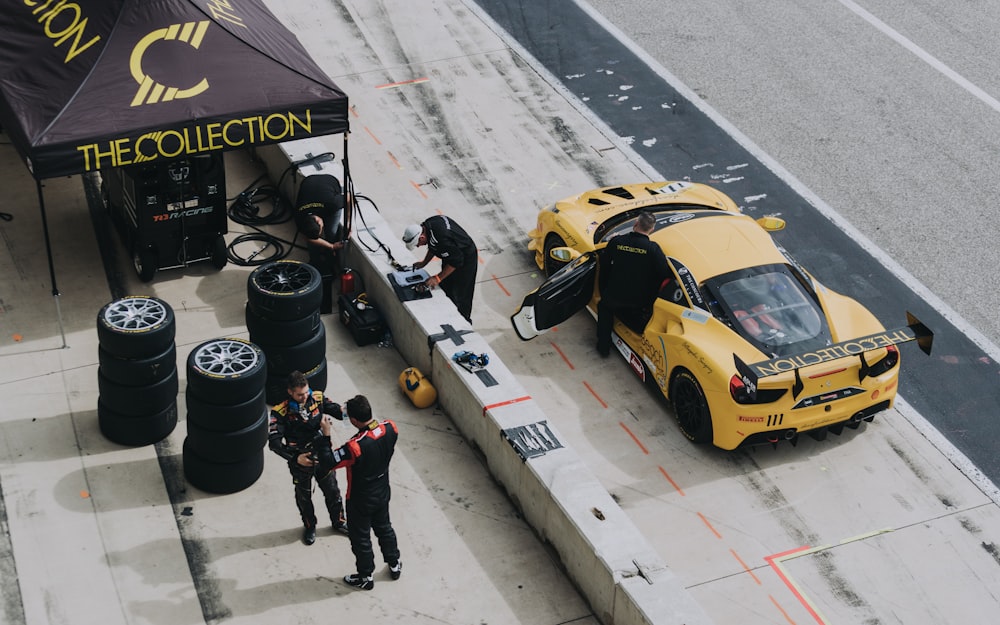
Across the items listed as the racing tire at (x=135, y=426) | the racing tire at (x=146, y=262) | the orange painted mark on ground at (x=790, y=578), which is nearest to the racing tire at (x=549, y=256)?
the racing tire at (x=146, y=262)

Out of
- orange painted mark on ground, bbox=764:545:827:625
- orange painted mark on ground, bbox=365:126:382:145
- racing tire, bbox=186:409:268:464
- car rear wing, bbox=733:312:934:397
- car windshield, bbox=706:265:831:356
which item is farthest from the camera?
orange painted mark on ground, bbox=365:126:382:145

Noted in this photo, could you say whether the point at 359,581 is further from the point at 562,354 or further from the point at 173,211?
the point at 173,211

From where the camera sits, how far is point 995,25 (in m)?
20.8

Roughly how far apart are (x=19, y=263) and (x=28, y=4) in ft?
8.68

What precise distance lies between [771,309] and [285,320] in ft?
14.4

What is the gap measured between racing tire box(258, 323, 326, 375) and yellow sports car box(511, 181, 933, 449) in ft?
7.06

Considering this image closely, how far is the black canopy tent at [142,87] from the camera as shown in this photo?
11.8 meters

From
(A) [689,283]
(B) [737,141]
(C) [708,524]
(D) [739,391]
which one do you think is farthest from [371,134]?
(C) [708,524]

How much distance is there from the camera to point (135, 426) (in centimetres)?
1105

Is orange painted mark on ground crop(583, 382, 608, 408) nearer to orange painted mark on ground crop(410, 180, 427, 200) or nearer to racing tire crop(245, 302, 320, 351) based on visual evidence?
racing tire crop(245, 302, 320, 351)

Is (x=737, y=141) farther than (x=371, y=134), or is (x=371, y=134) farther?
(x=737, y=141)

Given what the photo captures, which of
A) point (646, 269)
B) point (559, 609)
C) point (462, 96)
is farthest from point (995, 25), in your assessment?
point (559, 609)

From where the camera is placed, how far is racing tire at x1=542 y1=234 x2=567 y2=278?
45.5ft

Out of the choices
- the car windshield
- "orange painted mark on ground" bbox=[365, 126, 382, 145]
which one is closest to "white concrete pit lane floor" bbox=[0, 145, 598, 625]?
the car windshield
